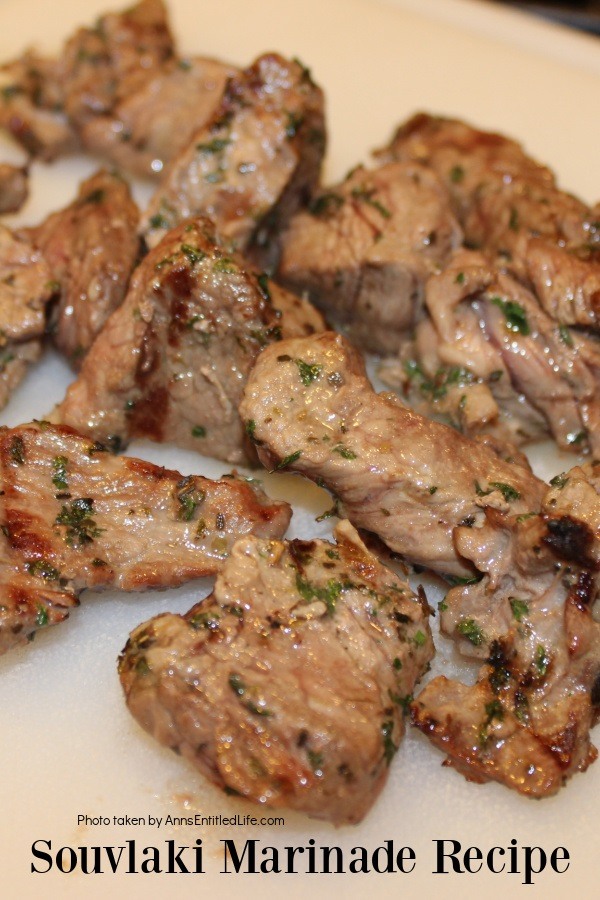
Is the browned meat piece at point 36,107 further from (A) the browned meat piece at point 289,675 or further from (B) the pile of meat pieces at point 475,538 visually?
(A) the browned meat piece at point 289,675

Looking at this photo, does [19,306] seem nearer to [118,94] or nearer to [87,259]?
[87,259]

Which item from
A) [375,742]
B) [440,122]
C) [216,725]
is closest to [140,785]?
[216,725]

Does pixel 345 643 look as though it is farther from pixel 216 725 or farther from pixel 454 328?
pixel 454 328

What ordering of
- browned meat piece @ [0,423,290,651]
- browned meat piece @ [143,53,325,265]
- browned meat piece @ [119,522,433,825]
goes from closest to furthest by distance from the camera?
browned meat piece @ [119,522,433,825]
browned meat piece @ [0,423,290,651]
browned meat piece @ [143,53,325,265]

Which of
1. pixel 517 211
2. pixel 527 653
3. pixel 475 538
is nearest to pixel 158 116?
pixel 517 211

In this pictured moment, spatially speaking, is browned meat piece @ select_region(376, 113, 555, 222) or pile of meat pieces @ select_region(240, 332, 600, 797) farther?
browned meat piece @ select_region(376, 113, 555, 222)

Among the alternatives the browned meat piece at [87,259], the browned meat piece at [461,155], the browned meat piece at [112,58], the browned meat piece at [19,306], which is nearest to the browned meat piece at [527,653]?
the browned meat piece at [461,155]

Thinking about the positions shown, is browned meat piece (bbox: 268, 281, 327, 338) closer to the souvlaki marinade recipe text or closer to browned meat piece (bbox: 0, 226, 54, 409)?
browned meat piece (bbox: 0, 226, 54, 409)

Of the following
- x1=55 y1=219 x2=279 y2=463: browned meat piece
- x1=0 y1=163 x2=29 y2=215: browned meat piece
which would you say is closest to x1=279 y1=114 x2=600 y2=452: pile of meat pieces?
x1=55 y1=219 x2=279 y2=463: browned meat piece

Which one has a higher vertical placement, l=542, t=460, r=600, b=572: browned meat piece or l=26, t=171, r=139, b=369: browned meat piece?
l=542, t=460, r=600, b=572: browned meat piece
